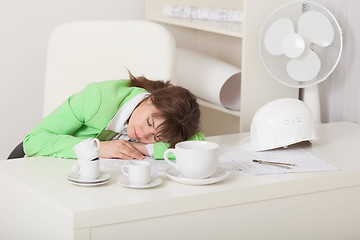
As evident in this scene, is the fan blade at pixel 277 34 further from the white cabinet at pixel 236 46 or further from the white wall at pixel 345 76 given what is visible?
the white wall at pixel 345 76

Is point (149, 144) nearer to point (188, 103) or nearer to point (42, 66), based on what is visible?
point (188, 103)

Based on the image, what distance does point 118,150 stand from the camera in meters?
1.73

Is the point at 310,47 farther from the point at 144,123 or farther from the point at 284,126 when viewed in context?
the point at 144,123

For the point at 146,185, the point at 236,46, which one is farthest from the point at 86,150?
the point at 236,46

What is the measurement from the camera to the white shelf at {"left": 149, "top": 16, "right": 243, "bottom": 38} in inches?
90.7

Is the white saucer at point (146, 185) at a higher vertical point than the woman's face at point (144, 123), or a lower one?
lower

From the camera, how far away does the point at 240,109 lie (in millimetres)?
2355

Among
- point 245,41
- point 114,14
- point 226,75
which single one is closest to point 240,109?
point 226,75

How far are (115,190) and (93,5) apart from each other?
154 centimetres

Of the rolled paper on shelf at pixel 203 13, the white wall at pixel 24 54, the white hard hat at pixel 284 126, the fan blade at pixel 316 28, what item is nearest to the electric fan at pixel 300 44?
the fan blade at pixel 316 28

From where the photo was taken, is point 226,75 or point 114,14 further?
point 114,14

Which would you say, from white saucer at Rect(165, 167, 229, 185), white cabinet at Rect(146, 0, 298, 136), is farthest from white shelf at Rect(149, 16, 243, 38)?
white saucer at Rect(165, 167, 229, 185)

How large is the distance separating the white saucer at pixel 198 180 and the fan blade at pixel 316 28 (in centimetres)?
70

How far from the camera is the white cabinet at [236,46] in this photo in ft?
7.09
